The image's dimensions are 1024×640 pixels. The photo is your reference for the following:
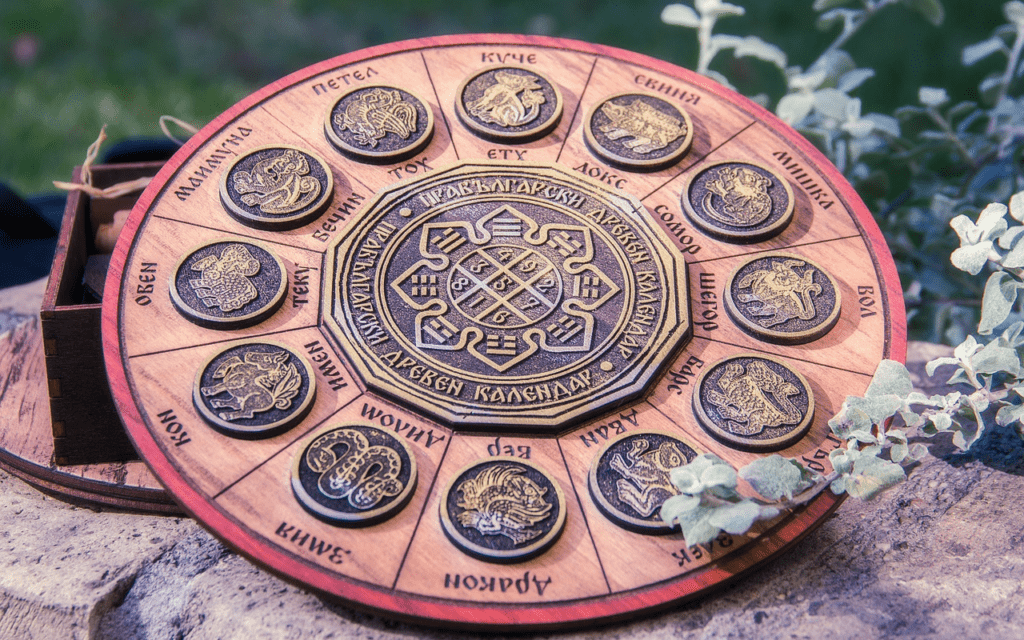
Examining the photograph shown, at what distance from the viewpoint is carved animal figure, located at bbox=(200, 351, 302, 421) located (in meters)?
2.59

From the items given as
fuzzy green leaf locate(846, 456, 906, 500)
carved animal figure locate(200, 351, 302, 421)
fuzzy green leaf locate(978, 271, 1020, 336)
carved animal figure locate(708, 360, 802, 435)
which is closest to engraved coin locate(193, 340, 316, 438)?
carved animal figure locate(200, 351, 302, 421)

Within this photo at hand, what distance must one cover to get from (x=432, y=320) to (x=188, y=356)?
0.68 m

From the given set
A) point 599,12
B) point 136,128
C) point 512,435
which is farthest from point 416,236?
point 599,12

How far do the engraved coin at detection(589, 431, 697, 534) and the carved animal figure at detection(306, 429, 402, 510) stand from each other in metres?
0.52

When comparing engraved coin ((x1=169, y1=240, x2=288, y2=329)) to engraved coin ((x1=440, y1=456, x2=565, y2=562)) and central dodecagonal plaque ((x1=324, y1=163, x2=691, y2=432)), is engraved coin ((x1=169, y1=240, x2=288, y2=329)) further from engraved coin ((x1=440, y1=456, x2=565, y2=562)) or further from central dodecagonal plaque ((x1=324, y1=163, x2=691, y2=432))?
engraved coin ((x1=440, y1=456, x2=565, y2=562))

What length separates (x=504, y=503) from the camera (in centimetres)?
246

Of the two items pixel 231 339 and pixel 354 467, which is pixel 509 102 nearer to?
pixel 231 339

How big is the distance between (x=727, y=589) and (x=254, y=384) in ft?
4.53

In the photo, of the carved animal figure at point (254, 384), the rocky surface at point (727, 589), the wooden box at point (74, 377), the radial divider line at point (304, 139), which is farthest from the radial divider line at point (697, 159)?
the wooden box at point (74, 377)

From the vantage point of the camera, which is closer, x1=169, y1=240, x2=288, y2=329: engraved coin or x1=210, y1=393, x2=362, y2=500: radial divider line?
x1=210, y1=393, x2=362, y2=500: radial divider line

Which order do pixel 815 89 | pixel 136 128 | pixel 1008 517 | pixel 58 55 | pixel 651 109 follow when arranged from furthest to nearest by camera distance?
pixel 58 55, pixel 136 128, pixel 815 89, pixel 651 109, pixel 1008 517

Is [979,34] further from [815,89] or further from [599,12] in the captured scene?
[815,89]

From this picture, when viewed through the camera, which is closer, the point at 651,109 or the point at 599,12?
the point at 651,109

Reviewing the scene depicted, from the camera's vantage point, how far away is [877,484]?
2438 millimetres
